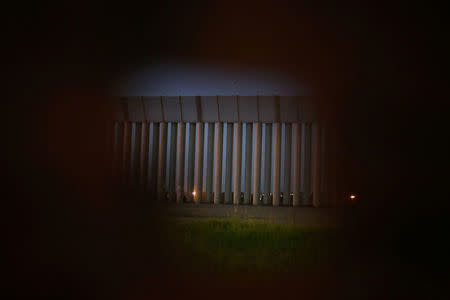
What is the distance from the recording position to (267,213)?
19.6ft

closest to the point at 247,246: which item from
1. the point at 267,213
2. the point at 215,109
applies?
the point at 267,213

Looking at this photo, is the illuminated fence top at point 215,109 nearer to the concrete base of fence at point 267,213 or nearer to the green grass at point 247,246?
the concrete base of fence at point 267,213

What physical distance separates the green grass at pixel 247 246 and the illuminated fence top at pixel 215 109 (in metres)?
1.73

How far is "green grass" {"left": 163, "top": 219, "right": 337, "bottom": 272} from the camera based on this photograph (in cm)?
404

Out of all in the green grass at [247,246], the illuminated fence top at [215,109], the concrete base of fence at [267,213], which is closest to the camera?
the green grass at [247,246]

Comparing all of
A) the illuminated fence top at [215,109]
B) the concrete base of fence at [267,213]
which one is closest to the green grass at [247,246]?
the concrete base of fence at [267,213]

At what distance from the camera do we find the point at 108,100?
528 cm

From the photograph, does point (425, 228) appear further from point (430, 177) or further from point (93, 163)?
point (93, 163)

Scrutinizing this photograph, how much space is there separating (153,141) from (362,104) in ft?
10.3

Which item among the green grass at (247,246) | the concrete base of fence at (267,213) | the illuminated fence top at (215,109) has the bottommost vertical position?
the green grass at (247,246)

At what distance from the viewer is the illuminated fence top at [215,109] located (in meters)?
6.07

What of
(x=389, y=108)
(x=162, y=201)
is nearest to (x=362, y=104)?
(x=389, y=108)

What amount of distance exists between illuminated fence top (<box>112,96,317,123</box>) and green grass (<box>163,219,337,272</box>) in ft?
5.67

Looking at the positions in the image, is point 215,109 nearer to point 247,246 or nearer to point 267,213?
point 267,213
